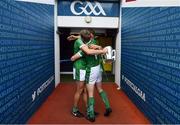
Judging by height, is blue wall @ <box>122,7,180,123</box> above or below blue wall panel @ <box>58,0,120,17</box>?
below

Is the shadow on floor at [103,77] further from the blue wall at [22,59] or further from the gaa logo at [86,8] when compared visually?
the blue wall at [22,59]

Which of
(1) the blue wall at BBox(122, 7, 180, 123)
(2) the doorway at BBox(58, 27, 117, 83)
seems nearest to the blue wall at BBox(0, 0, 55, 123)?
(1) the blue wall at BBox(122, 7, 180, 123)

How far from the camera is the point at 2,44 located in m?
2.46

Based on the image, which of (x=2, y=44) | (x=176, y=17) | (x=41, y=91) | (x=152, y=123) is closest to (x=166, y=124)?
(x=152, y=123)

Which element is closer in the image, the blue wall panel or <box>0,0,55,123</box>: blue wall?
<box>0,0,55,123</box>: blue wall

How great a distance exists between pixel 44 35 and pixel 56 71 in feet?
5.10

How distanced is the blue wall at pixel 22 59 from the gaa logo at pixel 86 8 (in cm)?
129

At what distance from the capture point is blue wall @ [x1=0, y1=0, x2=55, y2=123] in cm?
255

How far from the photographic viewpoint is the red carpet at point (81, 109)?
353cm

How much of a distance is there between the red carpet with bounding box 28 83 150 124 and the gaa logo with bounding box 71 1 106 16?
6.31 ft

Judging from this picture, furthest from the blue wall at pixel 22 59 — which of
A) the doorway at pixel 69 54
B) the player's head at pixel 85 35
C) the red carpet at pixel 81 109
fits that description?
the doorway at pixel 69 54

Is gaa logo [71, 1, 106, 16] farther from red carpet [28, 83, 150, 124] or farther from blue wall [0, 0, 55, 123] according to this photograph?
red carpet [28, 83, 150, 124]

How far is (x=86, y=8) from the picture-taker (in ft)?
19.6

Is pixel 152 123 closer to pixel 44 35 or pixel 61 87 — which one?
pixel 44 35
